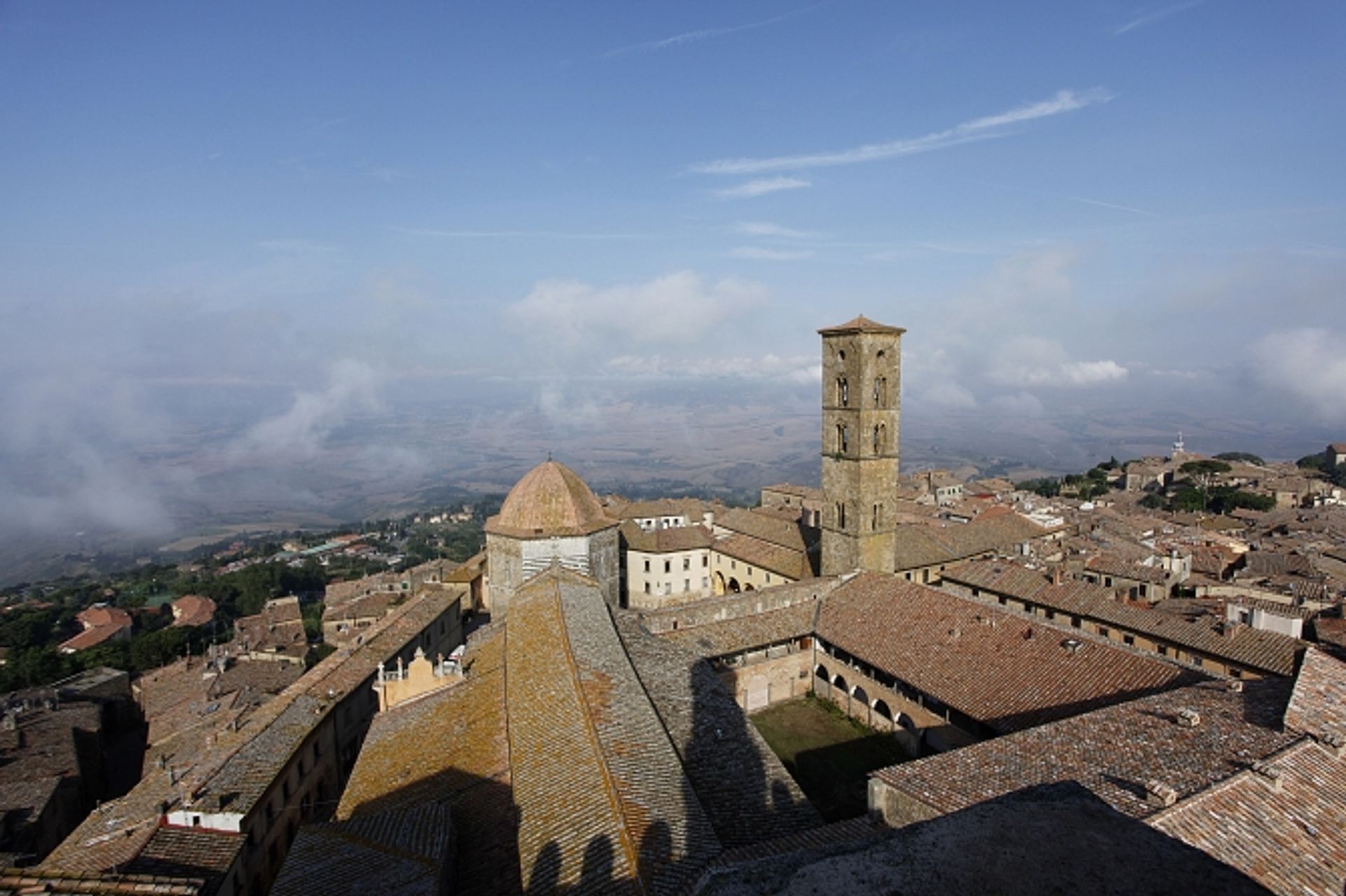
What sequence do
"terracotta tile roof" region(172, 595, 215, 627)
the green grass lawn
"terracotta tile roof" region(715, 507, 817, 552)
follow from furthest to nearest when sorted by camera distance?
"terracotta tile roof" region(172, 595, 215, 627), "terracotta tile roof" region(715, 507, 817, 552), the green grass lawn

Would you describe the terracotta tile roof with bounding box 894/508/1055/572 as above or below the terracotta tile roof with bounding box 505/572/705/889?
below

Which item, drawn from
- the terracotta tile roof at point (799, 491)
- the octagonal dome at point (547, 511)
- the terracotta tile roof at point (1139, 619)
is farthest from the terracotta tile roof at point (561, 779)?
the terracotta tile roof at point (799, 491)

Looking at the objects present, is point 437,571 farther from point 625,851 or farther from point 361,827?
point 625,851

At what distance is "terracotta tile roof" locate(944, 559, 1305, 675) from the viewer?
19891 millimetres

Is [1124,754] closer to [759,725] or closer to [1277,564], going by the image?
[759,725]

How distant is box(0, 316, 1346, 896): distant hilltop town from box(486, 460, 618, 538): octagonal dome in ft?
0.44

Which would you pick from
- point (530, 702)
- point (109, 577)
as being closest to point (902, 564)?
point (530, 702)

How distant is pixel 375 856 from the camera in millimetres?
9906

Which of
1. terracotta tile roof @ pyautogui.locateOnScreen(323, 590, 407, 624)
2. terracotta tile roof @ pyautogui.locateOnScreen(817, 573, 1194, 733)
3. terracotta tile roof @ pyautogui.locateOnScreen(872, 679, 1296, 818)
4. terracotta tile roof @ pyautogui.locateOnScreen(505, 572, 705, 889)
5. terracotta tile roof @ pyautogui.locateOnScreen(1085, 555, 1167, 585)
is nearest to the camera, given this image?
terracotta tile roof @ pyautogui.locateOnScreen(505, 572, 705, 889)

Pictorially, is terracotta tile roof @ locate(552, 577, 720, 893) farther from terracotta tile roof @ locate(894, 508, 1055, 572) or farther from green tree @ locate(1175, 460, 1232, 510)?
green tree @ locate(1175, 460, 1232, 510)

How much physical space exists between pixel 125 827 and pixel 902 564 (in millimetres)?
27681

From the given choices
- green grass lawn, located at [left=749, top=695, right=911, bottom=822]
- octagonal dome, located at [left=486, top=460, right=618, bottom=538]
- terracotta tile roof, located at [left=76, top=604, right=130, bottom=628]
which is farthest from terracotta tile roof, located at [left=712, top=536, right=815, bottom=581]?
terracotta tile roof, located at [left=76, top=604, right=130, bottom=628]

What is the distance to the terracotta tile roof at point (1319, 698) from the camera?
11.5 meters

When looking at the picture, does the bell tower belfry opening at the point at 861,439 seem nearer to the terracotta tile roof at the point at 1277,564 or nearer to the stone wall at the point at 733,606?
the stone wall at the point at 733,606
